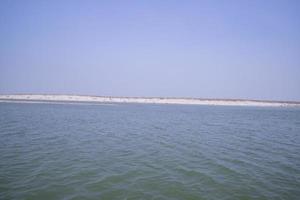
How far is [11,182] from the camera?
8.19 metres

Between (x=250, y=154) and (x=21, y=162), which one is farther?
(x=250, y=154)

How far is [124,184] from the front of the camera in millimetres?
8477

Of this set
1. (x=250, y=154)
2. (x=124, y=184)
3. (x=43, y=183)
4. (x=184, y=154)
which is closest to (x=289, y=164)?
(x=250, y=154)

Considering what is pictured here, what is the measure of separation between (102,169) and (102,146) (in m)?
4.91

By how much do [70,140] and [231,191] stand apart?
12244mm

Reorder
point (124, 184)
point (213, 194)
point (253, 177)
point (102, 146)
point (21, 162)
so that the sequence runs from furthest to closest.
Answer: point (102, 146) < point (21, 162) < point (253, 177) < point (124, 184) < point (213, 194)

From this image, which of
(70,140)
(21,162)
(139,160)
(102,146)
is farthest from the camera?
(70,140)

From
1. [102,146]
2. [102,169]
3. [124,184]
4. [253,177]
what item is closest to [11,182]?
[102,169]

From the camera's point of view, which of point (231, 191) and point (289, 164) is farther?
point (289, 164)

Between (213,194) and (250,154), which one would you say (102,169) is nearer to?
(213,194)

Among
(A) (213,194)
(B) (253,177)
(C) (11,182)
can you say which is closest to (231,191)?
(A) (213,194)

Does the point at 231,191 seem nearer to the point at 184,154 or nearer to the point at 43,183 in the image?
the point at 184,154

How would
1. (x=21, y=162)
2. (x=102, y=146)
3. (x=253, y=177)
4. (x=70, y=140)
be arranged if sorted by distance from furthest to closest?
1. (x=70, y=140)
2. (x=102, y=146)
3. (x=21, y=162)
4. (x=253, y=177)

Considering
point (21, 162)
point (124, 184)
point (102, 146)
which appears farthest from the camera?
point (102, 146)
